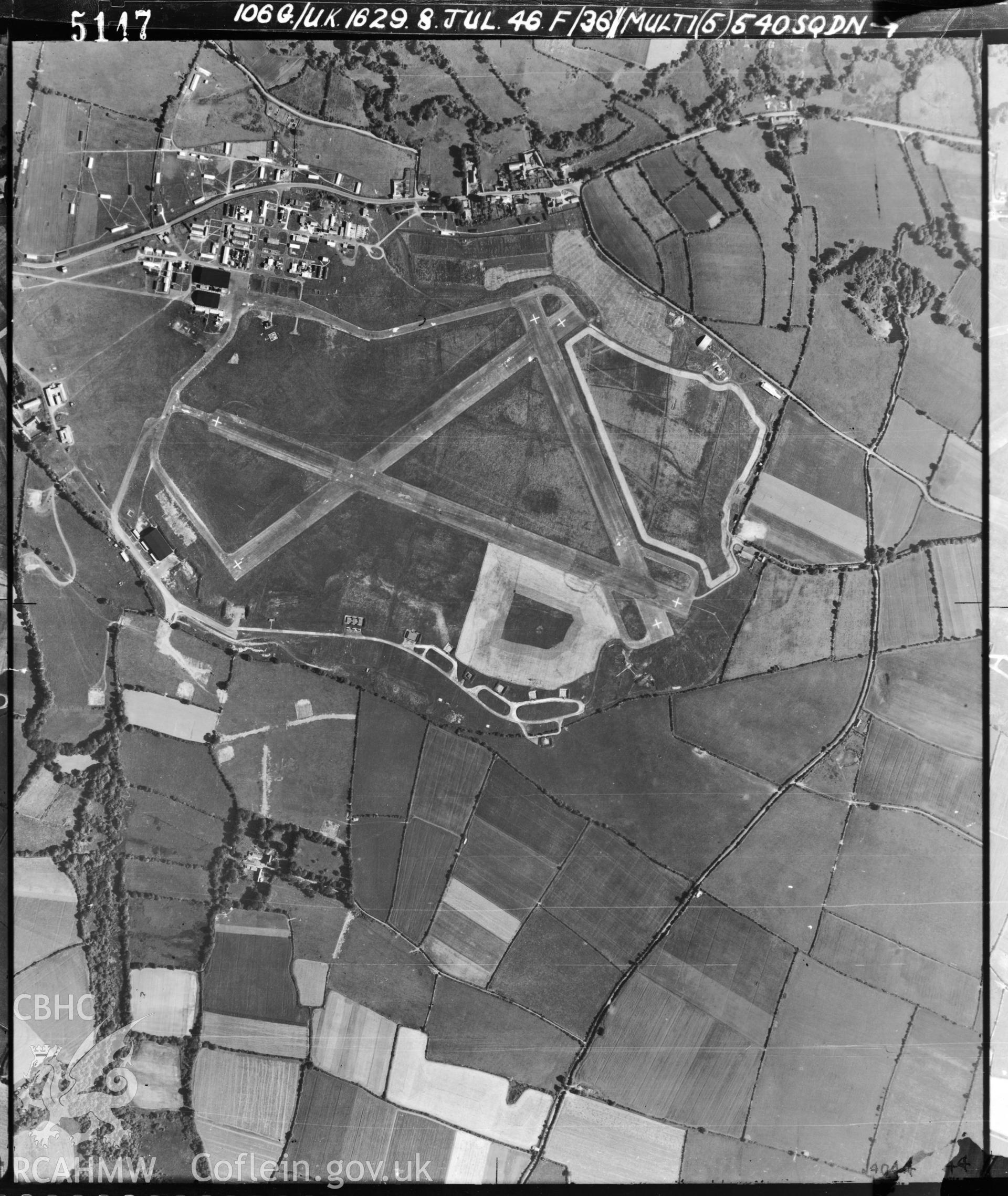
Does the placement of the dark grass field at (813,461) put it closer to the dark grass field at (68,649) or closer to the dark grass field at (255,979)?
the dark grass field at (255,979)

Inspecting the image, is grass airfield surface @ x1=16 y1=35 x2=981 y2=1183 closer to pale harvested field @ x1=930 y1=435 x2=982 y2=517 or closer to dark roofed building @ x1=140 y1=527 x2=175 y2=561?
dark roofed building @ x1=140 y1=527 x2=175 y2=561

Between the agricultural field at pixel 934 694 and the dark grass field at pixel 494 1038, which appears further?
the agricultural field at pixel 934 694

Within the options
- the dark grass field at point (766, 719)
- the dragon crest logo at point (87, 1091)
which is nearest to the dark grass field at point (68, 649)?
the dragon crest logo at point (87, 1091)

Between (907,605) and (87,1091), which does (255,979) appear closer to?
(87,1091)

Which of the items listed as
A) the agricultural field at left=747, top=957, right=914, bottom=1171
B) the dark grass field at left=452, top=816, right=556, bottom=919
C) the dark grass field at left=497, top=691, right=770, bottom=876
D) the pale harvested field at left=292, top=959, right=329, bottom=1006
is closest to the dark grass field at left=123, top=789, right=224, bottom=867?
the pale harvested field at left=292, top=959, right=329, bottom=1006

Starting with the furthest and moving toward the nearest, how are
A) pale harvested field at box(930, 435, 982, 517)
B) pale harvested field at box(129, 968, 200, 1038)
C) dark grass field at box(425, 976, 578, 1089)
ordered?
pale harvested field at box(930, 435, 982, 517) → pale harvested field at box(129, 968, 200, 1038) → dark grass field at box(425, 976, 578, 1089)

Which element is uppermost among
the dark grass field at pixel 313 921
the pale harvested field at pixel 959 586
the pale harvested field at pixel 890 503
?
the pale harvested field at pixel 890 503

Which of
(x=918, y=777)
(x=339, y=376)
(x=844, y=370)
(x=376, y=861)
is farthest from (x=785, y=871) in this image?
(x=339, y=376)
